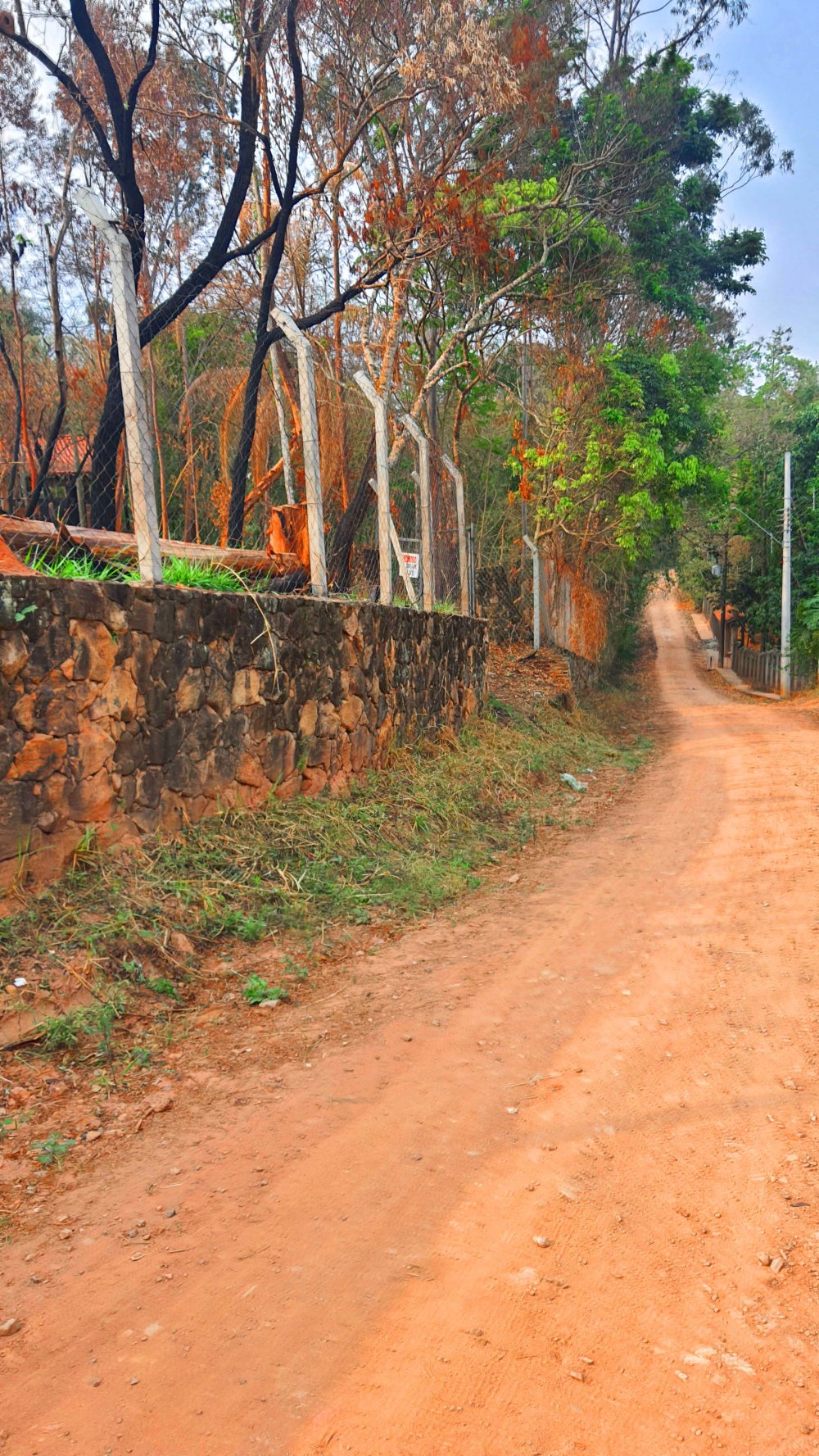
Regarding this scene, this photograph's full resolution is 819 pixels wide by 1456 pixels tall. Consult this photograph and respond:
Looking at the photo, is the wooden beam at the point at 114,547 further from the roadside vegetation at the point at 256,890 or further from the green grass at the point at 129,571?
the roadside vegetation at the point at 256,890

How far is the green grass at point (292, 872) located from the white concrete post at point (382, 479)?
148 centimetres

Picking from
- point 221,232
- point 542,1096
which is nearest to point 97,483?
point 221,232

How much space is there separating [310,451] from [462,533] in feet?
14.3

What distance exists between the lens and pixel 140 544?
492cm

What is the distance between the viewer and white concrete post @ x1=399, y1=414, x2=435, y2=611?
9.02 metres

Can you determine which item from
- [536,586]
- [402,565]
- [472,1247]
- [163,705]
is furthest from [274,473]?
[536,586]

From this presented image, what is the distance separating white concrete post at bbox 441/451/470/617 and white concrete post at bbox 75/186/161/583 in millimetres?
5589

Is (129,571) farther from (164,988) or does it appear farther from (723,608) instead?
(723,608)

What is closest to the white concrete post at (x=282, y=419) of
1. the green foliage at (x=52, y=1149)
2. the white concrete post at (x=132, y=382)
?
the white concrete post at (x=132, y=382)

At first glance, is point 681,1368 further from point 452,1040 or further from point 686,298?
point 686,298

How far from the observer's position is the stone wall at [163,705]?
4082 mm

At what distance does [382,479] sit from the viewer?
26.2ft

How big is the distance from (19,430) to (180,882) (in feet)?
27.7

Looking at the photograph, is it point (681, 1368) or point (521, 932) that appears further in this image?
point (521, 932)
